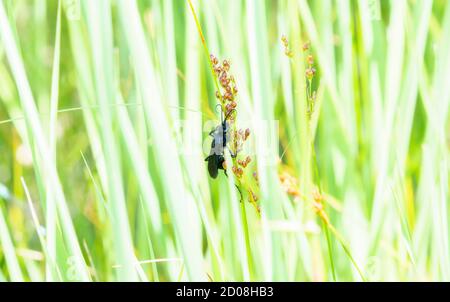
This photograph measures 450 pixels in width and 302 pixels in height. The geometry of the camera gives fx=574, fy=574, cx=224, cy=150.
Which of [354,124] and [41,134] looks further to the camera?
[354,124]

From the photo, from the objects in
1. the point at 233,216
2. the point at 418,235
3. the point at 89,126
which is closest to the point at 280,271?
the point at 233,216

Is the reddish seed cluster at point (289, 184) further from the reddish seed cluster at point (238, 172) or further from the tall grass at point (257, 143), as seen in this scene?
the reddish seed cluster at point (238, 172)

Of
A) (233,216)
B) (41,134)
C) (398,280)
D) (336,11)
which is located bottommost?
(398,280)

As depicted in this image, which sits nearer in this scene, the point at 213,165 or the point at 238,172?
→ the point at 238,172

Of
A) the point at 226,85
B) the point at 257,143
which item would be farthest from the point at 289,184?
the point at 226,85

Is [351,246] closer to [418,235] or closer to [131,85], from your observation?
[418,235]

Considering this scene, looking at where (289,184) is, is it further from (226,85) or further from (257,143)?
(226,85)

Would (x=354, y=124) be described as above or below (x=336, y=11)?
below
